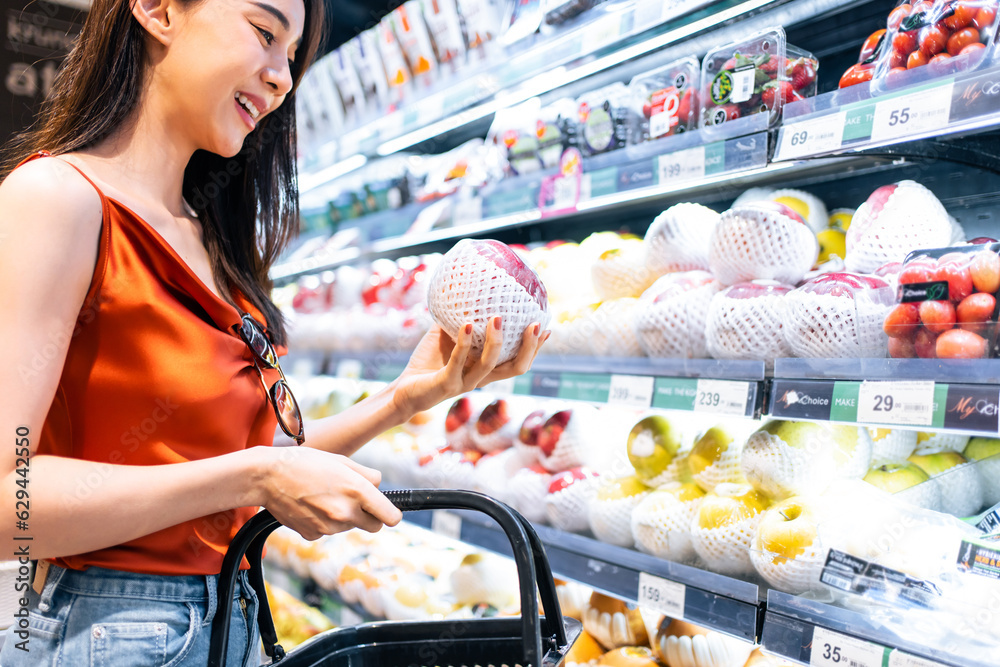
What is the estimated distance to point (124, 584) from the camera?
93 cm

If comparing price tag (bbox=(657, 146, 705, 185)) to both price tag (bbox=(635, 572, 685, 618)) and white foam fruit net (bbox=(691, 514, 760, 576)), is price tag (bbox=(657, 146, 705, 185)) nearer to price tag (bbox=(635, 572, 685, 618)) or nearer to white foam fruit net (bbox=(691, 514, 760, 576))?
white foam fruit net (bbox=(691, 514, 760, 576))

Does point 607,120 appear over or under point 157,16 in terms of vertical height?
over

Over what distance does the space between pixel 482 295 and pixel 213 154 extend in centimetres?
58

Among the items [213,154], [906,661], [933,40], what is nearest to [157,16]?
[213,154]

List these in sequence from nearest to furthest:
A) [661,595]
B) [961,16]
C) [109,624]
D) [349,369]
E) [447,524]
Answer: [109,624]
[961,16]
[661,595]
[447,524]
[349,369]

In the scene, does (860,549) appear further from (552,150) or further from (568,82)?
(568,82)

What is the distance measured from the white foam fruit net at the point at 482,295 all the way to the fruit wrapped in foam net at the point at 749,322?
13.5 inches

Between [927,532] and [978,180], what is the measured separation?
802 mm

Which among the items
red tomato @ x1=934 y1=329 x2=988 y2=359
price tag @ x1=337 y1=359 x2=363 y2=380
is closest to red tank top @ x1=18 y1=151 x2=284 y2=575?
red tomato @ x1=934 y1=329 x2=988 y2=359

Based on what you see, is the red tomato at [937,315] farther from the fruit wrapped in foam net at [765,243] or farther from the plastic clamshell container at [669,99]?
the plastic clamshell container at [669,99]

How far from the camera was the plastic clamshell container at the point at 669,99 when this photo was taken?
5.23 feet

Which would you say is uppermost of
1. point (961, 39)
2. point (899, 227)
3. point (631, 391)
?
point (961, 39)

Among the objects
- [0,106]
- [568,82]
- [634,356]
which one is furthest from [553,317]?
[0,106]

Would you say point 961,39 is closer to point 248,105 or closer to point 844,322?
point 844,322
